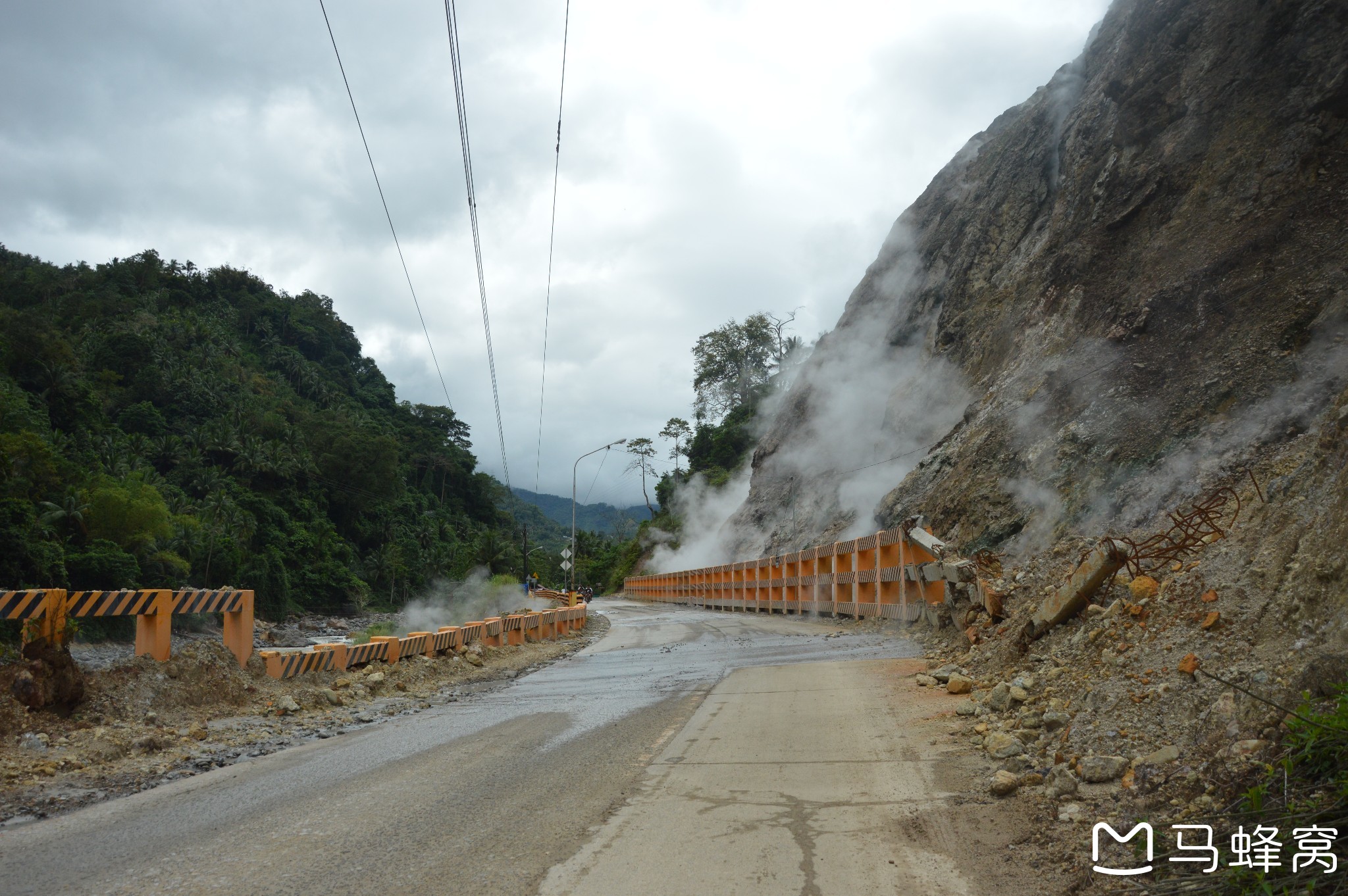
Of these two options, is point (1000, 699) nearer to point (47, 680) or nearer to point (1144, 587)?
point (1144, 587)

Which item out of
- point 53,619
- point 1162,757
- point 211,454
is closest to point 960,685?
point 1162,757

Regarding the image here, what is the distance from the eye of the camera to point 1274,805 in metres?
3.33

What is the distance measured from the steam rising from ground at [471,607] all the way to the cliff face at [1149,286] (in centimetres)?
1661

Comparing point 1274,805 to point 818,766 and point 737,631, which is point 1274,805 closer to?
point 818,766

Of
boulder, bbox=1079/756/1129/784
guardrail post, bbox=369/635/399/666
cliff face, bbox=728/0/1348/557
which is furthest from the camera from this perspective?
cliff face, bbox=728/0/1348/557

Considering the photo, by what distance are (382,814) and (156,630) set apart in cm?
558

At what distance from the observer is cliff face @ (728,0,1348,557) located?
14000mm

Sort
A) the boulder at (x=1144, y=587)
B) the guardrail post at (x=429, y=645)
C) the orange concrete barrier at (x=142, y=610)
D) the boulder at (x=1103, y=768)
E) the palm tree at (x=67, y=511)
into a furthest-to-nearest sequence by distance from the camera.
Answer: the palm tree at (x=67, y=511), the guardrail post at (x=429, y=645), the orange concrete barrier at (x=142, y=610), the boulder at (x=1144, y=587), the boulder at (x=1103, y=768)

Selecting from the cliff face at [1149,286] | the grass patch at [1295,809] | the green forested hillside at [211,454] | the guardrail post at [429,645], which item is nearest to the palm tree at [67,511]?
the green forested hillside at [211,454]

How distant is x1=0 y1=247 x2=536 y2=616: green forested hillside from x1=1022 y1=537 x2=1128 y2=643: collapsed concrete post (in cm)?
4473

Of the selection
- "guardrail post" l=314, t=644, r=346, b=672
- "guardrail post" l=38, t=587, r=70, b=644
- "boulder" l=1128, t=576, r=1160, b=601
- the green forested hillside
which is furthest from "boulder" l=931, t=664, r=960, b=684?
the green forested hillside

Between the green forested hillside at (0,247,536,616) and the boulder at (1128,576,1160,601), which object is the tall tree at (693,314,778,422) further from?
the boulder at (1128,576,1160,601)

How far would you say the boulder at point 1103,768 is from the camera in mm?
4449

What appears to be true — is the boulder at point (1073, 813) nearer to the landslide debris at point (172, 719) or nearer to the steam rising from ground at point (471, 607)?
the landslide debris at point (172, 719)
